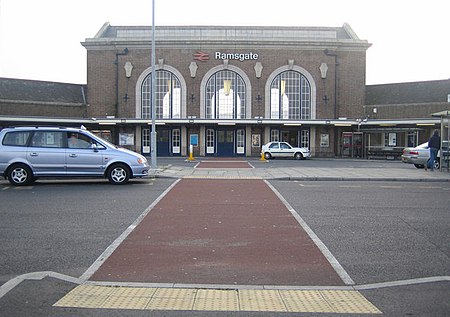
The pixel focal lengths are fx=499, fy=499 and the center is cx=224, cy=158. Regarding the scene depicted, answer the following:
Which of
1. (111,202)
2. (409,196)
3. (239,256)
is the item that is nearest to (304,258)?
(239,256)

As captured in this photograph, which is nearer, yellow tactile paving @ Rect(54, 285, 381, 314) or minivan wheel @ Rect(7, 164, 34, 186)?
yellow tactile paving @ Rect(54, 285, 381, 314)

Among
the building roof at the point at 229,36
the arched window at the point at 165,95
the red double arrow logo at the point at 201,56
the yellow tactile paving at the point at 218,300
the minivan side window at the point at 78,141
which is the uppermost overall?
the building roof at the point at 229,36

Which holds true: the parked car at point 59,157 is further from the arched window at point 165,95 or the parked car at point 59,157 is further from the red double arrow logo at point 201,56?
the red double arrow logo at point 201,56

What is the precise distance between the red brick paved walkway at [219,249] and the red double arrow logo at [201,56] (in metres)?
35.5

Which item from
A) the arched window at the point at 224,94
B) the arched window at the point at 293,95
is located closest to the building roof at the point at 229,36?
the arched window at the point at 224,94

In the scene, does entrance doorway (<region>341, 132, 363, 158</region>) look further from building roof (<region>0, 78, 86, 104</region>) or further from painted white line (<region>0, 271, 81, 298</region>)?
painted white line (<region>0, 271, 81, 298</region>)

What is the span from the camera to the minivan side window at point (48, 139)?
630 inches

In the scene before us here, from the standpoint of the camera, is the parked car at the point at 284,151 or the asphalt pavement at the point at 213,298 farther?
the parked car at the point at 284,151

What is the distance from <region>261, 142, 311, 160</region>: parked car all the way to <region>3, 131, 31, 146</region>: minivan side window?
25.9 metres

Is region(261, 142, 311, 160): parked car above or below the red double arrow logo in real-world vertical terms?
below

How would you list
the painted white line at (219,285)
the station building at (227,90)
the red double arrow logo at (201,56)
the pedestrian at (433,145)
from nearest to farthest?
the painted white line at (219,285), the pedestrian at (433,145), the red double arrow logo at (201,56), the station building at (227,90)

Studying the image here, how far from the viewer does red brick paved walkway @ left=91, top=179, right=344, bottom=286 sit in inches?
238

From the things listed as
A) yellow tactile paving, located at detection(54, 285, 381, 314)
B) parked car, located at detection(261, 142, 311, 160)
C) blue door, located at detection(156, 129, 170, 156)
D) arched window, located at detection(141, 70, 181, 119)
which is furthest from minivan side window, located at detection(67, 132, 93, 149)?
arched window, located at detection(141, 70, 181, 119)

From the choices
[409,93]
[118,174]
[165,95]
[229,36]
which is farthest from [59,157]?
[409,93]
